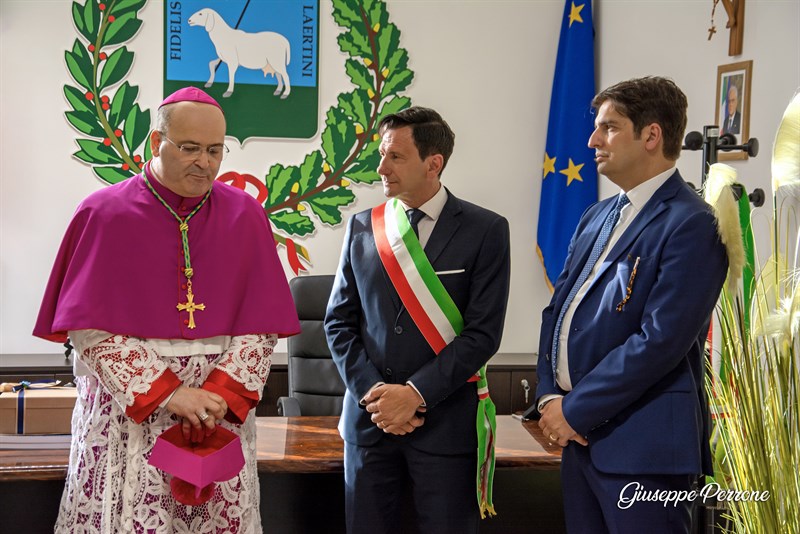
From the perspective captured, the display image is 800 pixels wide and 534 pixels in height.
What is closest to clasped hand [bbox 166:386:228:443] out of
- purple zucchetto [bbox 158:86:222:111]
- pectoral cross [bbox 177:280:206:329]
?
pectoral cross [bbox 177:280:206:329]

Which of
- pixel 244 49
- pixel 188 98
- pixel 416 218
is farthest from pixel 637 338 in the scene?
pixel 244 49

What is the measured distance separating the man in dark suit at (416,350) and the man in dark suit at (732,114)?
1.42 meters

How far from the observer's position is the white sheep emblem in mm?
4117

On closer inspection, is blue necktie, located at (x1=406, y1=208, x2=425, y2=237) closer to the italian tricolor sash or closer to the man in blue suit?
the italian tricolor sash

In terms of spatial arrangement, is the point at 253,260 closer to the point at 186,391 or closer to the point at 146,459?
the point at 186,391

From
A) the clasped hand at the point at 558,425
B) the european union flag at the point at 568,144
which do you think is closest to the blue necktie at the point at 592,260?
the clasped hand at the point at 558,425

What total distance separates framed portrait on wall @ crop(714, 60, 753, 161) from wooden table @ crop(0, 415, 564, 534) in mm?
1458

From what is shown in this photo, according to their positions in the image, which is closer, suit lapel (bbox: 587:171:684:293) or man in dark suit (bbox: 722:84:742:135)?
suit lapel (bbox: 587:171:684:293)

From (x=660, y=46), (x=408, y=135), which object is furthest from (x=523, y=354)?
(x=408, y=135)

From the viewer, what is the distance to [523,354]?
448cm

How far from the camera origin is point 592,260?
2061 mm

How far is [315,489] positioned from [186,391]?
69 centimetres

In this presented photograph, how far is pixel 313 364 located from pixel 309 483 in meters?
0.95

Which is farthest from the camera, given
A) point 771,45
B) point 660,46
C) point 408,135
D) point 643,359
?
point 660,46
